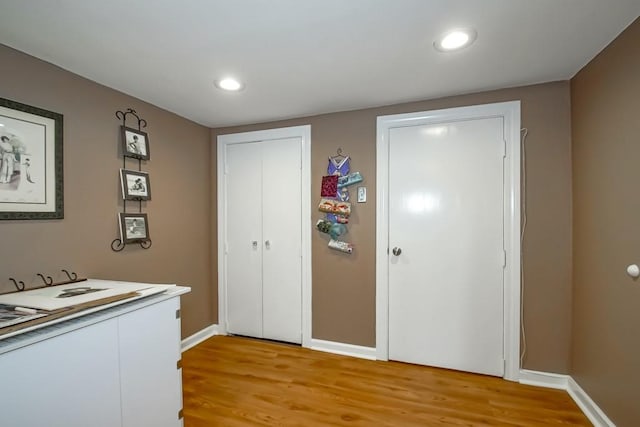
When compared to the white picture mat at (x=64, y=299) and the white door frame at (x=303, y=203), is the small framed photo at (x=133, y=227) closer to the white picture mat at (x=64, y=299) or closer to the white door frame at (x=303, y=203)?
the white picture mat at (x=64, y=299)

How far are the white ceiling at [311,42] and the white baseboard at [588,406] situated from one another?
82.4 inches

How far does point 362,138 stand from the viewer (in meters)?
2.54

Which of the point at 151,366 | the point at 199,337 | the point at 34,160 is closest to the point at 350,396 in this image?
the point at 151,366

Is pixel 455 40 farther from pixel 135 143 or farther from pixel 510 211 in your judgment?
pixel 135 143

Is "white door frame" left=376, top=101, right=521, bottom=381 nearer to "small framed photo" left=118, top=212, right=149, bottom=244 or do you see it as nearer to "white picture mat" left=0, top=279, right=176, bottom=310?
"white picture mat" left=0, top=279, right=176, bottom=310

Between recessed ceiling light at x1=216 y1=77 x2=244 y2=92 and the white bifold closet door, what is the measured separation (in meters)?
0.77

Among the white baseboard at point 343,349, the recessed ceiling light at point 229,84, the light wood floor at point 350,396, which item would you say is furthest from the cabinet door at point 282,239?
the recessed ceiling light at point 229,84

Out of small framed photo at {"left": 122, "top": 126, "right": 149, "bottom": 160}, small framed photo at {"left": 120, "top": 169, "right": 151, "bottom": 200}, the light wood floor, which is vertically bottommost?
the light wood floor

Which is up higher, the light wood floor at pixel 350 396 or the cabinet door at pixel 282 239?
the cabinet door at pixel 282 239

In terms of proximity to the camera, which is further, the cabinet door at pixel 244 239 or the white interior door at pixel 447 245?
the cabinet door at pixel 244 239

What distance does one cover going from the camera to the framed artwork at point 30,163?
1.54m

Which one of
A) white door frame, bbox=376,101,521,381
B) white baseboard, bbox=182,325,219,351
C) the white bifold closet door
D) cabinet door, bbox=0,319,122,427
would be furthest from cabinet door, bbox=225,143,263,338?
white door frame, bbox=376,101,521,381

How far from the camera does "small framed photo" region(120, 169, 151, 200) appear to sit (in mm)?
2145

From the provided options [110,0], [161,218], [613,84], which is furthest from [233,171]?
[613,84]
